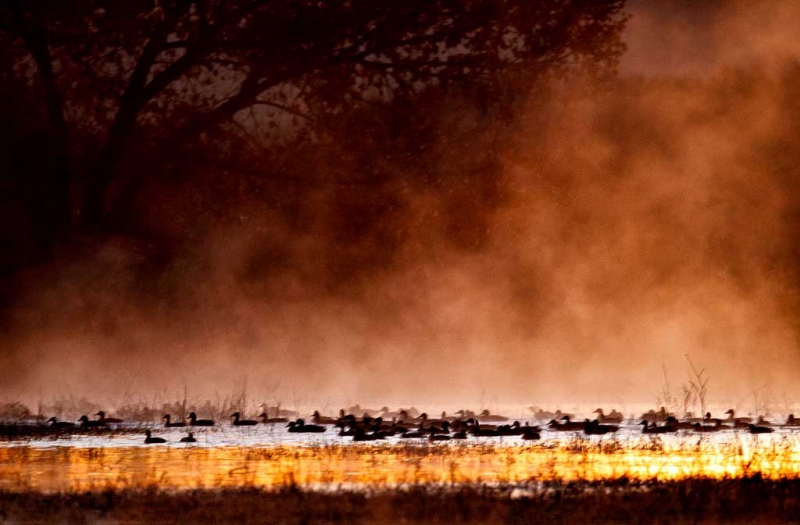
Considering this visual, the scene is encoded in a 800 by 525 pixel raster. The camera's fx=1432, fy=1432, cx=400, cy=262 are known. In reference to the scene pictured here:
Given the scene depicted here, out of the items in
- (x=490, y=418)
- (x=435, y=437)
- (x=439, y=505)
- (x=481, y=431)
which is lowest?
(x=439, y=505)

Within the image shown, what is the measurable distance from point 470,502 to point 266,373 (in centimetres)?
1616

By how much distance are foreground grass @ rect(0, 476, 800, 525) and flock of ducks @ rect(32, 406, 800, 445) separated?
18.6 ft

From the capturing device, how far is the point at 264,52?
24.8 metres

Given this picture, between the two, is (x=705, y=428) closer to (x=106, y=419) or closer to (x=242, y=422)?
(x=242, y=422)

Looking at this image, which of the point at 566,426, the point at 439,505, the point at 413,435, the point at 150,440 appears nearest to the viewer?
the point at 439,505

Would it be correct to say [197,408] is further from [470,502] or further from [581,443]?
[470,502]

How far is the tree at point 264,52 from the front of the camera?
24406 mm

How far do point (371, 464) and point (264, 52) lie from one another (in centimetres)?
1259

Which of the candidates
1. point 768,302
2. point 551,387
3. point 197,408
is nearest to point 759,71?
point 768,302

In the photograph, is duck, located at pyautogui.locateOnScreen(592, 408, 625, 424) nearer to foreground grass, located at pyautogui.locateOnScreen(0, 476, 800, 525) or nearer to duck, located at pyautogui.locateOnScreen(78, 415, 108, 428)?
duck, located at pyautogui.locateOnScreen(78, 415, 108, 428)

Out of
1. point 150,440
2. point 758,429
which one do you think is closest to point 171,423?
point 150,440

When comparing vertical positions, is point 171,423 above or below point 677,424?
above

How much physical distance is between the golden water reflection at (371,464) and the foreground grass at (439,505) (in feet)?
2.21

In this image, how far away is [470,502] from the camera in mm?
10320
